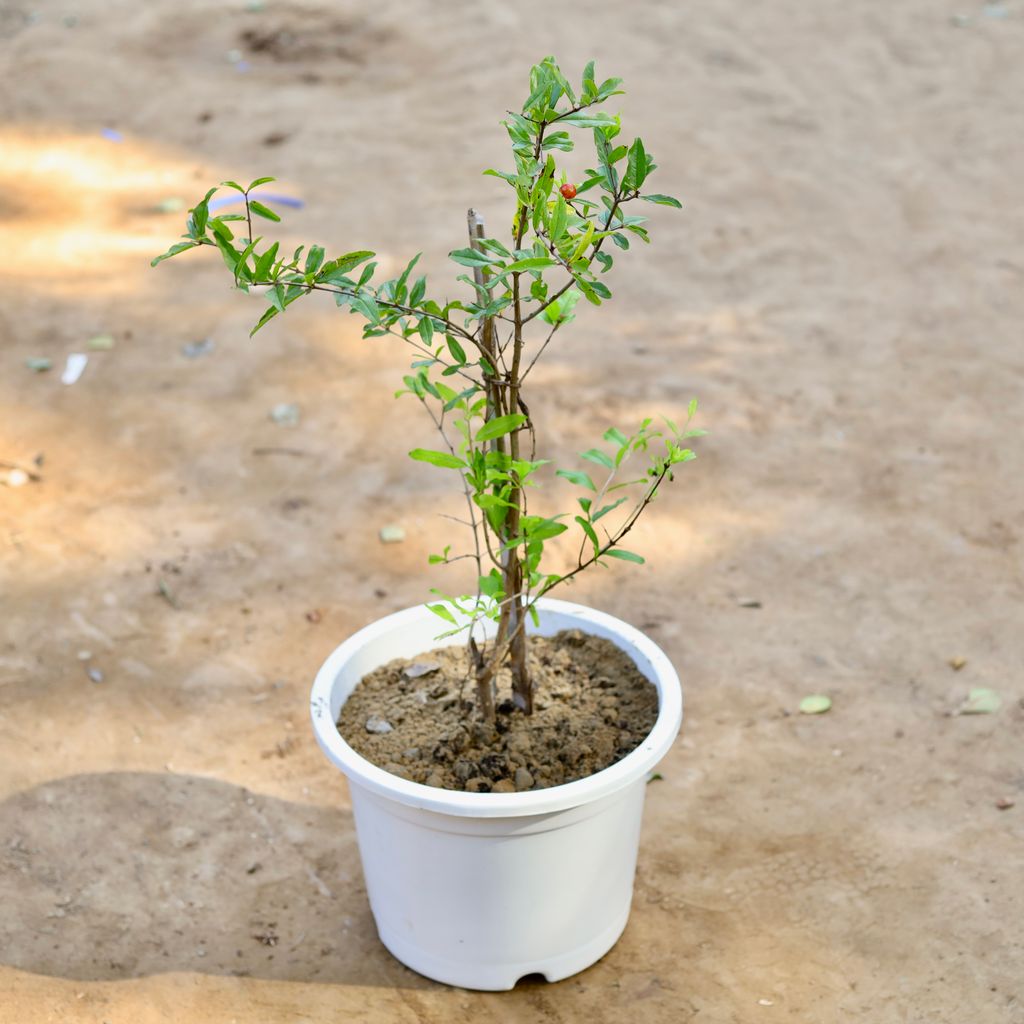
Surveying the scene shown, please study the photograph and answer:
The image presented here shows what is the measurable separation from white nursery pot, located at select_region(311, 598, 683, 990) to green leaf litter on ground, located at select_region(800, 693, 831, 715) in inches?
29.8

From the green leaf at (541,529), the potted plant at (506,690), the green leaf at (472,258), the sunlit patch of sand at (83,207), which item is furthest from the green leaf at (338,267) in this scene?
the sunlit patch of sand at (83,207)

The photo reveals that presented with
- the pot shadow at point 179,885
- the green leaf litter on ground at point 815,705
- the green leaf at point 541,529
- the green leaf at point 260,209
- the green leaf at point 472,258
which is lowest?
the pot shadow at point 179,885

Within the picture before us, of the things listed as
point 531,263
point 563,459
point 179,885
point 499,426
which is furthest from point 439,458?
point 563,459

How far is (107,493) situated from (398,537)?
0.87 m

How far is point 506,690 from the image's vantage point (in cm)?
236

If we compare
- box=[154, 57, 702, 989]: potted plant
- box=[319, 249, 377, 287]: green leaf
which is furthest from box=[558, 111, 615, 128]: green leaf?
box=[319, 249, 377, 287]: green leaf

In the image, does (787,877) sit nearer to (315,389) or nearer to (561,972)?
(561,972)

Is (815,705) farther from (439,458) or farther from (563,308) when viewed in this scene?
(563,308)

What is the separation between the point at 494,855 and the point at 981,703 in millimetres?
1419

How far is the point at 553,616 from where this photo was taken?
2408 mm

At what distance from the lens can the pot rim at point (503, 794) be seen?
6.38ft

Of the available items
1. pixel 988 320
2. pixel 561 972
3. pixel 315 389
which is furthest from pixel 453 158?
pixel 561 972

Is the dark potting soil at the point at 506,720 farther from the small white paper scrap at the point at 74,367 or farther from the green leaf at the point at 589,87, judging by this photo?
the small white paper scrap at the point at 74,367

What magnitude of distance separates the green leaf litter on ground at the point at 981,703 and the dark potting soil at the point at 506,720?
3.34ft
